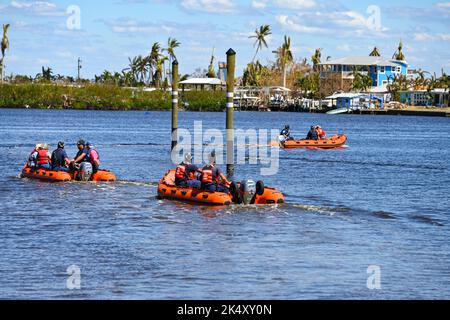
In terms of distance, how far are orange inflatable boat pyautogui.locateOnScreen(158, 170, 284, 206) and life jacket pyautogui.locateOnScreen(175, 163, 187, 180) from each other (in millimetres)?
383

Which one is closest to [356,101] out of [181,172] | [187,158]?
[181,172]

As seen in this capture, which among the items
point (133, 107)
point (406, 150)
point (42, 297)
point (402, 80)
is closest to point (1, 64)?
point (133, 107)

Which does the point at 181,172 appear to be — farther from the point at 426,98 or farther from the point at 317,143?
the point at 426,98

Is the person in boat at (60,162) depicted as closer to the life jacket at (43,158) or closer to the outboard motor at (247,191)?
the life jacket at (43,158)

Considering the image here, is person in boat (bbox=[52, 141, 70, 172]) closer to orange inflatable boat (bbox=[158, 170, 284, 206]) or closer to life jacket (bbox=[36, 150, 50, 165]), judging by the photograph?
life jacket (bbox=[36, 150, 50, 165])

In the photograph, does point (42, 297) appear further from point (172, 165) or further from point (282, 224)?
point (172, 165)

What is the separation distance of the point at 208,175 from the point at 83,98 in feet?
495

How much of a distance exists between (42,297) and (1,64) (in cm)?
16315

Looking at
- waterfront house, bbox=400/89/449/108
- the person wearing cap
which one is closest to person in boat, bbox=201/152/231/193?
the person wearing cap

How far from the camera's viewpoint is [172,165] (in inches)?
2154

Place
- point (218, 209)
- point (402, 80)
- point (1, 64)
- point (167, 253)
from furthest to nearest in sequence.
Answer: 1. point (402, 80)
2. point (1, 64)
3. point (218, 209)
4. point (167, 253)

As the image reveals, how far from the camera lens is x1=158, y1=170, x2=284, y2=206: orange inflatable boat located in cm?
3206

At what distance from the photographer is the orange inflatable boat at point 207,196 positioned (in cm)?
3206

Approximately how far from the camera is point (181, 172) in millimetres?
33938
